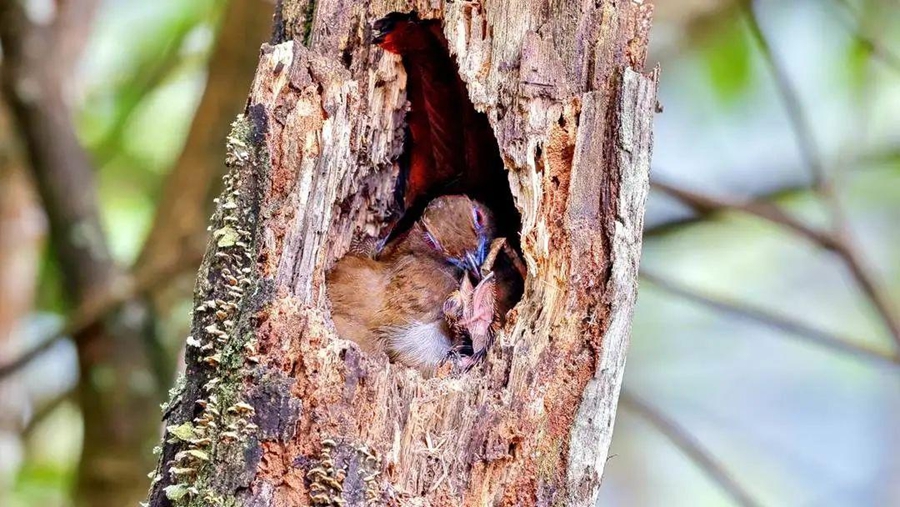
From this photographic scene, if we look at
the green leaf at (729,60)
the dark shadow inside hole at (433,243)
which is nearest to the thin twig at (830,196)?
the green leaf at (729,60)

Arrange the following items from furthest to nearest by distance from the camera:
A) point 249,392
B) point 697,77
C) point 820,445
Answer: point 820,445, point 697,77, point 249,392

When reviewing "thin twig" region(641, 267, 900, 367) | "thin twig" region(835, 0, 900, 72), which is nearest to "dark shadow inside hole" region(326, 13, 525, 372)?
"thin twig" region(641, 267, 900, 367)

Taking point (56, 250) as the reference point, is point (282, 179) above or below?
above

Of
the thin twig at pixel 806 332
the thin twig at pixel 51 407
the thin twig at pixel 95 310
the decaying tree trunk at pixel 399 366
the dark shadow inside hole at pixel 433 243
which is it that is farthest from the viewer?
the thin twig at pixel 51 407

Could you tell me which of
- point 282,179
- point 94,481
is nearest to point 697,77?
point 94,481

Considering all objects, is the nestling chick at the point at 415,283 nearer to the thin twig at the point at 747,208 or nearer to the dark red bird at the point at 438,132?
the dark red bird at the point at 438,132

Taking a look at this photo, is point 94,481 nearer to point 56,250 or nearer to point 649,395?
point 56,250

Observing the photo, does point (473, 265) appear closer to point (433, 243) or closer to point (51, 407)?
point (433, 243)
